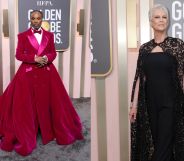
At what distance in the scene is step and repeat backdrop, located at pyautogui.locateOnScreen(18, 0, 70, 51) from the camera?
5.62ft

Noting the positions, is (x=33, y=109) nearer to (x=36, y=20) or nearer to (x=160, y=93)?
(x=36, y=20)

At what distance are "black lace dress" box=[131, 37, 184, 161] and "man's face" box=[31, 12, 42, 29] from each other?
61 centimetres

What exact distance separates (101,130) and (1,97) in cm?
63

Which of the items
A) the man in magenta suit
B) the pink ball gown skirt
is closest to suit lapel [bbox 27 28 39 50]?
the man in magenta suit

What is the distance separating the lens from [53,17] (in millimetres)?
1731

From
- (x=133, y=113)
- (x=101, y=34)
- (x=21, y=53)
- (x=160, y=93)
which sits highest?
(x=101, y=34)

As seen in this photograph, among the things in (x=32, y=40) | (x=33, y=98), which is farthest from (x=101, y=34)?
(x=33, y=98)

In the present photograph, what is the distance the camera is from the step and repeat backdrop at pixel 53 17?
5.62 feet

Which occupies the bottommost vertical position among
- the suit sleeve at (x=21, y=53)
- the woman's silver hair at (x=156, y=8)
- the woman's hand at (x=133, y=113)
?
the woman's hand at (x=133, y=113)

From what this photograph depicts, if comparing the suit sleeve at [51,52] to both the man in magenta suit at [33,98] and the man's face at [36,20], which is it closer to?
the man in magenta suit at [33,98]

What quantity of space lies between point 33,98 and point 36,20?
0.46 m

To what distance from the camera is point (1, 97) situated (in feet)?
5.79

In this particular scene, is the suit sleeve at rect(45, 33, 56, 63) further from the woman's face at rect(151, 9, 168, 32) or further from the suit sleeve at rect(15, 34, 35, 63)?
the woman's face at rect(151, 9, 168, 32)

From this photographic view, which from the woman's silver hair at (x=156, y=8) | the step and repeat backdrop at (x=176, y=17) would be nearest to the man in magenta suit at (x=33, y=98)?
the woman's silver hair at (x=156, y=8)
